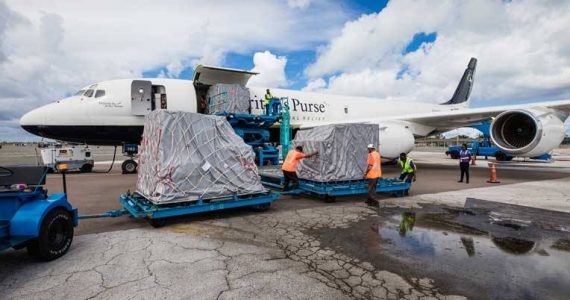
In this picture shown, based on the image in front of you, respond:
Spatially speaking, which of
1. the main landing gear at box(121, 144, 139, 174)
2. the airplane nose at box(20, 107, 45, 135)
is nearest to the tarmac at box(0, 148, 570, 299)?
the airplane nose at box(20, 107, 45, 135)

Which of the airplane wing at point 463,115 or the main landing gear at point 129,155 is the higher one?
the airplane wing at point 463,115

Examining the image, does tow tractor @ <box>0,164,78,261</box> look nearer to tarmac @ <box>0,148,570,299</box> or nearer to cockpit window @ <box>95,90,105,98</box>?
tarmac @ <box>0,148,570,299</box>

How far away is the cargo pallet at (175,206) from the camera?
549 cm

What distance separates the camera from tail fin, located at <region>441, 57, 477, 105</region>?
905 inches

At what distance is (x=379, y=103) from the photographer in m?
19.6

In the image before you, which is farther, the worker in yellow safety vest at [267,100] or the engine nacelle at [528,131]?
the worker in yellow safety vest at [267,100]

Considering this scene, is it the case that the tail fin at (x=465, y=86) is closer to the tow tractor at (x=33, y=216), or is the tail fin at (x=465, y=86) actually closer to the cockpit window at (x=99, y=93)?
the cockpit window at (x=99, y=93)

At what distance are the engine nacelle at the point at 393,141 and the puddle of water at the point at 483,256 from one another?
680 cm

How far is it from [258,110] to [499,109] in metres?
9.68

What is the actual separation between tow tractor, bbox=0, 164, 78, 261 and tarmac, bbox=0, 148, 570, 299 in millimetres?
227

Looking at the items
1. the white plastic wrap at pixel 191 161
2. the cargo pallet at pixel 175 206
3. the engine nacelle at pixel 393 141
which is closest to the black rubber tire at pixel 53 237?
the cargo pallet at pixel 175 206

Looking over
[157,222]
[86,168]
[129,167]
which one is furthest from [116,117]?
[157,222]

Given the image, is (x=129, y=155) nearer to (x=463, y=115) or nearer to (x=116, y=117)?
(x=116, y=117)

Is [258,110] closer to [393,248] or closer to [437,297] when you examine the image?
[393,248]
